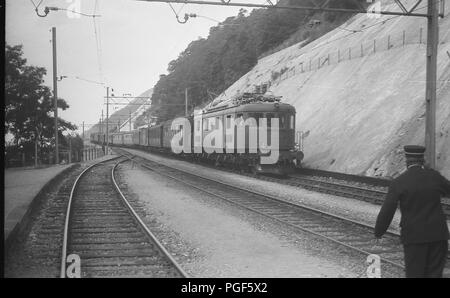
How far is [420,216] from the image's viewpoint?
4.70 meters

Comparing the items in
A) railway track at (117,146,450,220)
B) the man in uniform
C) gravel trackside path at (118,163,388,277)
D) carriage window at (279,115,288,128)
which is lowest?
gravel trackside path at (118,163,388,277)

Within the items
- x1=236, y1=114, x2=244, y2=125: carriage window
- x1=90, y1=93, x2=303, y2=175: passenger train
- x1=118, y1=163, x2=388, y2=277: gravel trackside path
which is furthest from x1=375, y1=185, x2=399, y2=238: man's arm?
x1=236, y1=114, x2=244, y2=125: carriage window

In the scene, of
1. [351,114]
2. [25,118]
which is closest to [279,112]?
[351,114]

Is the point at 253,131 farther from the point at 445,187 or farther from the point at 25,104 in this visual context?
the point at 445,187

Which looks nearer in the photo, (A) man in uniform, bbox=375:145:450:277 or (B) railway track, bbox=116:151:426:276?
(A) man in uniform, bbox=375:145:450:277

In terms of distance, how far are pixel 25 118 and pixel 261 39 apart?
42.1m

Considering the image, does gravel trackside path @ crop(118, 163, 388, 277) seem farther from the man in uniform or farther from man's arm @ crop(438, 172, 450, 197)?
man's arm @ crop(438, 172, 450, 197)

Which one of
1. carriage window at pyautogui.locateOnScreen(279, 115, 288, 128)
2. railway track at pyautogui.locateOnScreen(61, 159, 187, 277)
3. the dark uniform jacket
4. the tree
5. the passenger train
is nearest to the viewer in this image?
the dark uniform jacket

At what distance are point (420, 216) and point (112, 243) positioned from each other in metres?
5.61

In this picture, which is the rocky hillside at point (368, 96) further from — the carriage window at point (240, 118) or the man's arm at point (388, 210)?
the man's arm at point (388, 210)

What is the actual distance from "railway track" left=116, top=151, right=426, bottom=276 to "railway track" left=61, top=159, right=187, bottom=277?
2980 mm

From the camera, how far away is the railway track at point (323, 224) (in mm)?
8078

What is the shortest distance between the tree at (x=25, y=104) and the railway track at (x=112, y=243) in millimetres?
4621

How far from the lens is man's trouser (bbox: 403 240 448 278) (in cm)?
472
